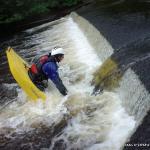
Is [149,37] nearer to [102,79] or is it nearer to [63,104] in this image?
[102,79]

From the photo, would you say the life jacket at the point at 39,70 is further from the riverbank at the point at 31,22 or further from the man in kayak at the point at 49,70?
the riverbank at the point at 31,22

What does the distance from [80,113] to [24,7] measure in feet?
46.5

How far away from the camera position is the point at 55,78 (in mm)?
7211

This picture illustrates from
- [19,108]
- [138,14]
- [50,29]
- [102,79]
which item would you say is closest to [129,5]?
[138,14]

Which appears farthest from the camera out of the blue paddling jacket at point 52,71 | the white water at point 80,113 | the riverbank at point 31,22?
the riverbank at point 31,22

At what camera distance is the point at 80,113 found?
6863mm

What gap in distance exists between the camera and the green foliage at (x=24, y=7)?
19234 mm

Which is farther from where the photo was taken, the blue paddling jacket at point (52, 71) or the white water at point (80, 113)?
the blue paddling jacket at point (52, 71)

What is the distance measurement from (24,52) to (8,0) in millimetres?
7823

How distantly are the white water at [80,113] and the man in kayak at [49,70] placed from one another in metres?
Answer: 0.30

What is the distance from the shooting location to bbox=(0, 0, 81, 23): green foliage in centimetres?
1923

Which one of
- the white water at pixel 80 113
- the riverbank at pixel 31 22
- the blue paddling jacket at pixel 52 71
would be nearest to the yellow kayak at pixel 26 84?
the white water at pixel 80 113

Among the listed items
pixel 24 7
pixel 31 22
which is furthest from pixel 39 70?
pixel 24 7

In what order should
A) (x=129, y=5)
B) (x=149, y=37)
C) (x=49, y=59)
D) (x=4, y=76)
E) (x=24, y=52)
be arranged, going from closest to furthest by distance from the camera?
1. (x=49, y=59)
2. (x=149, y=37)
3. (x=4, y=76)
4. (x=24, y=52)
5. (x=129, y=5)
